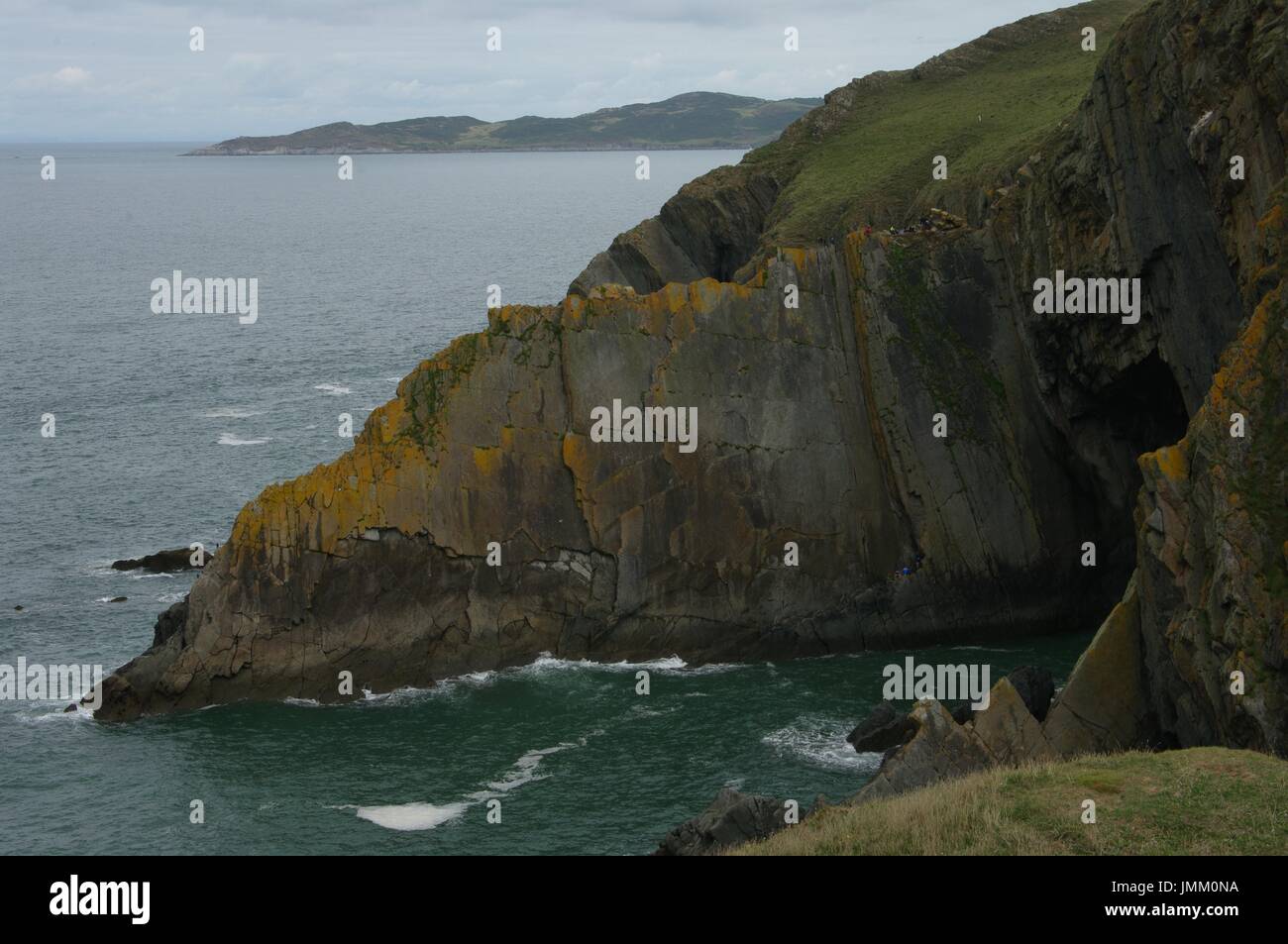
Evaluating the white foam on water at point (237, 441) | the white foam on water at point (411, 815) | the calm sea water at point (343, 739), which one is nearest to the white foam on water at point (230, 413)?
the white foam on water at point (237, 441)

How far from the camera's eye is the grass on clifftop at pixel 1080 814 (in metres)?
31.9

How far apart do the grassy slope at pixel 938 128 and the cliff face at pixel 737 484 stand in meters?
16.2

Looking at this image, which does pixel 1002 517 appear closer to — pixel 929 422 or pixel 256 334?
pixel 929 422

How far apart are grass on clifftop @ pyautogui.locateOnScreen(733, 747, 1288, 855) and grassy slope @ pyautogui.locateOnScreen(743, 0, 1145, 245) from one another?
160 feet

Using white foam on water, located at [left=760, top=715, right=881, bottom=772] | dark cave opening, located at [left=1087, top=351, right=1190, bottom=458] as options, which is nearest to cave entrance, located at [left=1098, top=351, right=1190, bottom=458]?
dark cave opening, located at [left=1087, top=351, right=1190, bottom=458]

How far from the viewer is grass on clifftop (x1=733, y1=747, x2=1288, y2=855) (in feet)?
105

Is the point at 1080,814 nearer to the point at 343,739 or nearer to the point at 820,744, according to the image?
the point at 820,744

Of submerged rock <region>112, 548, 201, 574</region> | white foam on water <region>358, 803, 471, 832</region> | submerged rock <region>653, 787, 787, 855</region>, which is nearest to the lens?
submerged rock <region>653, 787, 787, 855</region>

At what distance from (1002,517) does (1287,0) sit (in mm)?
25470

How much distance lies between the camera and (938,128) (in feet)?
319

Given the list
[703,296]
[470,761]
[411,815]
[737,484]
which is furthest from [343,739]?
[703,296]

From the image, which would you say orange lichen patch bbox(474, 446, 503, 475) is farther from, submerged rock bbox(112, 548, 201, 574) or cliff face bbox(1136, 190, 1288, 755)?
cliff face bbox(1136, 190, 1288, 755)

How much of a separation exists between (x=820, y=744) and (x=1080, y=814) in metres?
21.7
